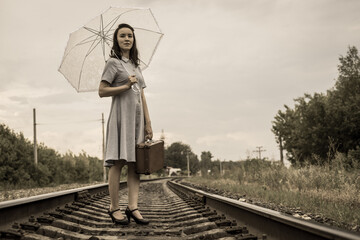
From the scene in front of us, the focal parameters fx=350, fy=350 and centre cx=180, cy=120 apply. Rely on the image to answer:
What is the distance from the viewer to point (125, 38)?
3.94 m

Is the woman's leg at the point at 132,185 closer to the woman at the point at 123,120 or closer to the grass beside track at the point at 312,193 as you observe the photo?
the woman at the point at 123,120

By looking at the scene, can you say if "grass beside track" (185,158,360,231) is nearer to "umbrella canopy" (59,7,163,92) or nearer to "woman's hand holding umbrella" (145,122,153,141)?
"woman's hand holding umbrella" (145,122,153,141)

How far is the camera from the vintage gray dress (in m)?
3.61

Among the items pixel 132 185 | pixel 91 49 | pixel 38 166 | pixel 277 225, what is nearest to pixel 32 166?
pixel 38 166

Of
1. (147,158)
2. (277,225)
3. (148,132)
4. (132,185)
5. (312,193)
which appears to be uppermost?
(148,132)

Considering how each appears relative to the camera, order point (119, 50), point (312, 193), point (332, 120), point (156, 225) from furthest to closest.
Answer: point (332, 120) → point (312, 193) → point (119, 50) → point (156, 225)

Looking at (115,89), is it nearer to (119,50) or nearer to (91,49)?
(119,50)

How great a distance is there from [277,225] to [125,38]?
2562 mm

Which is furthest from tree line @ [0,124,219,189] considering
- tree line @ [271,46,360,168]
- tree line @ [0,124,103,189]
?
tree line @ [271,46,360,168]

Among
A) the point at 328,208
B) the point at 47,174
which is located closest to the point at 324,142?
the point at 47,174

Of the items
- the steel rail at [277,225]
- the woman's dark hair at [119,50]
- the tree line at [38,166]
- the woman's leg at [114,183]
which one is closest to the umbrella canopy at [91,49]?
the woman's dark hair at [119,50]

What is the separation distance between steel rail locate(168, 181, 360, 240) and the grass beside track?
1152 mm

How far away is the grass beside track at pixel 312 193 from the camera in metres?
4.33

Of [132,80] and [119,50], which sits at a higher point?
[119,50]
